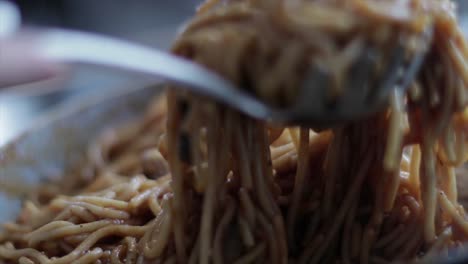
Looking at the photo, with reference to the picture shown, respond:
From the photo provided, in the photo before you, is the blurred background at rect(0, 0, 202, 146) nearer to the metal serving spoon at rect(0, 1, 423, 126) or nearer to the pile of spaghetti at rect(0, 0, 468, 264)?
the pile of spaghetti at rect(0, 0, 468, 264)

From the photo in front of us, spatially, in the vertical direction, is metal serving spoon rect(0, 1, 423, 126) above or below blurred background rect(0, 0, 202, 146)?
above

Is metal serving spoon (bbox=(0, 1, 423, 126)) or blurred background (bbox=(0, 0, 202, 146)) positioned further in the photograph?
blurred background (bbox=(0, 0, 202, 146))

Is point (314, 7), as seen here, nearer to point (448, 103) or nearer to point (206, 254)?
point (448, 103)

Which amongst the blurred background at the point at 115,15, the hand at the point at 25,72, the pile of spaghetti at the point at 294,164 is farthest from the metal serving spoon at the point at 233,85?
the blurred background at the point at 115,15

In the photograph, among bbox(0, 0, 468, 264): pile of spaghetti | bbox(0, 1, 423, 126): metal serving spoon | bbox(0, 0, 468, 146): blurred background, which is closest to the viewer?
bbox(0, 1, 423, 126): metal serving spoon

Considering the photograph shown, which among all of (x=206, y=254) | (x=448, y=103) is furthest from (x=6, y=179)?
(x=448, y=103)

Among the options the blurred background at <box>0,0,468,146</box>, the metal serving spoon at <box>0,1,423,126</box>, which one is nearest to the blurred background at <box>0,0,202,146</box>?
the blurred background at <box>0,0,468,146</box>
